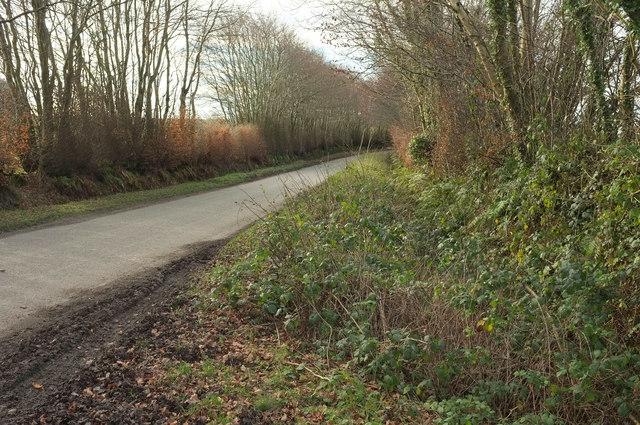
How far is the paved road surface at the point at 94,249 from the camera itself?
6645mm

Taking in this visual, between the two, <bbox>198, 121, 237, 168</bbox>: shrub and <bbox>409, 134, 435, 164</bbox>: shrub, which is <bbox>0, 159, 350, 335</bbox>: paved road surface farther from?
<bbox>198, 121, 237, 168</bbox>: shrub

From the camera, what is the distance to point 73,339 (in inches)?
213

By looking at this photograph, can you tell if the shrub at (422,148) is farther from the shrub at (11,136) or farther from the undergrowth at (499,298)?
the shrub at (11,136)

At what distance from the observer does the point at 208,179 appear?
76.7ft

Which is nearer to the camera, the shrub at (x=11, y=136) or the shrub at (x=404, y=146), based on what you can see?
the shrub at (x=11, y=136)

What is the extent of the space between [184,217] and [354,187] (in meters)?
4.41

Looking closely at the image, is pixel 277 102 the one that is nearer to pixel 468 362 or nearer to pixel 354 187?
pixel 354 187

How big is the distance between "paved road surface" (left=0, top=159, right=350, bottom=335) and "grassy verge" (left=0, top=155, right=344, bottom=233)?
2.70 feet

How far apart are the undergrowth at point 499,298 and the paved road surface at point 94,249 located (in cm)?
164

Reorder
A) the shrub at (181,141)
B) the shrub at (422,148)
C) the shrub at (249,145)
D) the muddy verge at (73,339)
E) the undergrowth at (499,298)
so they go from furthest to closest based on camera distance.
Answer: the shrub at (249,145), the shrub at (181,141), the shrub at (422,148), the undergrowth at (499,298), the muddy verge at (73,339)

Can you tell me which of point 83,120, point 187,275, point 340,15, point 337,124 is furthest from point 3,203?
point 337,124

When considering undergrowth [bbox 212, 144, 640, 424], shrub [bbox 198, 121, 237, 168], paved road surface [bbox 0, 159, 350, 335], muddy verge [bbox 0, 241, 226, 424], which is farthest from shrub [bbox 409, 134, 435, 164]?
shrub [bbox 198, 121, 237, 168]

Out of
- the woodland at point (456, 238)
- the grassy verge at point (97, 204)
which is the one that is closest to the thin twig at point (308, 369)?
the woodland at point (456, 238)

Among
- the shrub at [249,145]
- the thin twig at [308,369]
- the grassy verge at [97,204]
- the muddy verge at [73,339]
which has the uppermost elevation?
the shrub at [249,145]
